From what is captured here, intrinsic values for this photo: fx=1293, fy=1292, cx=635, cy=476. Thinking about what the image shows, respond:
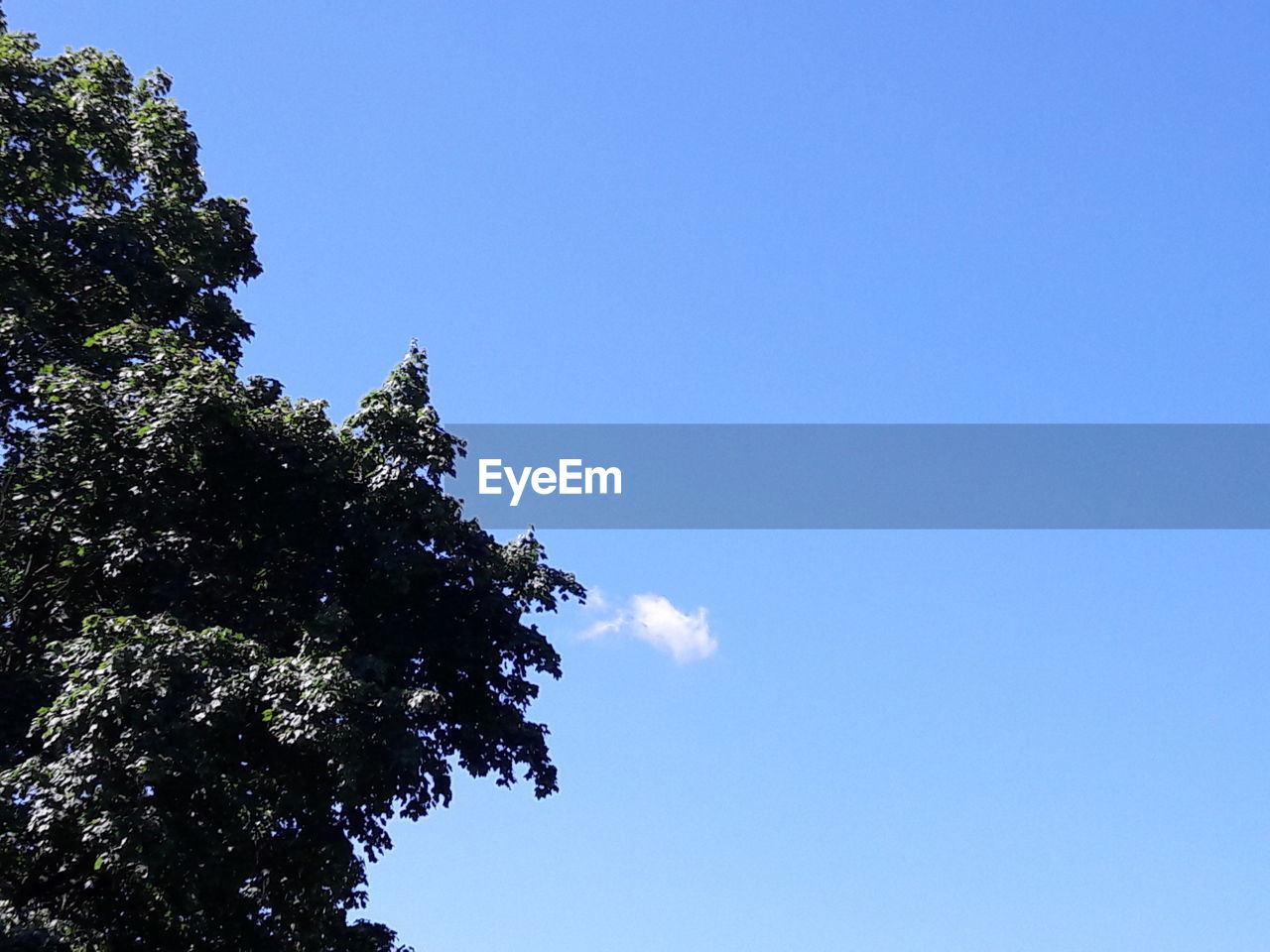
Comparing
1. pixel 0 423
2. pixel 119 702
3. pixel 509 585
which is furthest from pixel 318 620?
pixel 0 423

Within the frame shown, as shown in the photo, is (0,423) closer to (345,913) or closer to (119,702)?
(119,702)

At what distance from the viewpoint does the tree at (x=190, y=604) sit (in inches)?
605

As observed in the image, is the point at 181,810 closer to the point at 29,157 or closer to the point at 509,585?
the point at 509,585

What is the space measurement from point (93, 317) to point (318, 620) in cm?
704

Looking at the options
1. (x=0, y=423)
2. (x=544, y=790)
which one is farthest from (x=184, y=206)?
(x=544, y=790)

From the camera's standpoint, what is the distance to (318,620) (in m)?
16.7

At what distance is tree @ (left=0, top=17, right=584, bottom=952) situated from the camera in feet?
50.4

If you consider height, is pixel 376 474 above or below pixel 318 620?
above

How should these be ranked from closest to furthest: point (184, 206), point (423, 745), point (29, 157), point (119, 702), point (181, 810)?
point (119, 702) → point (181, 810) → point (423, 745) → point (29, 157) → point (184, 206)

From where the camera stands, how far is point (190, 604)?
Result: 17953mm

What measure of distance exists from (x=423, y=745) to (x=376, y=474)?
3898 mm

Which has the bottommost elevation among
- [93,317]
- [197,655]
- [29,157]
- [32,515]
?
[197,655]

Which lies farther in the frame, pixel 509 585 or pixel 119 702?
pixel 509 585

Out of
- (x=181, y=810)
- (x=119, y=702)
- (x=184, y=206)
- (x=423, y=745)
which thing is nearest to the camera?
(x=119, y=702)
